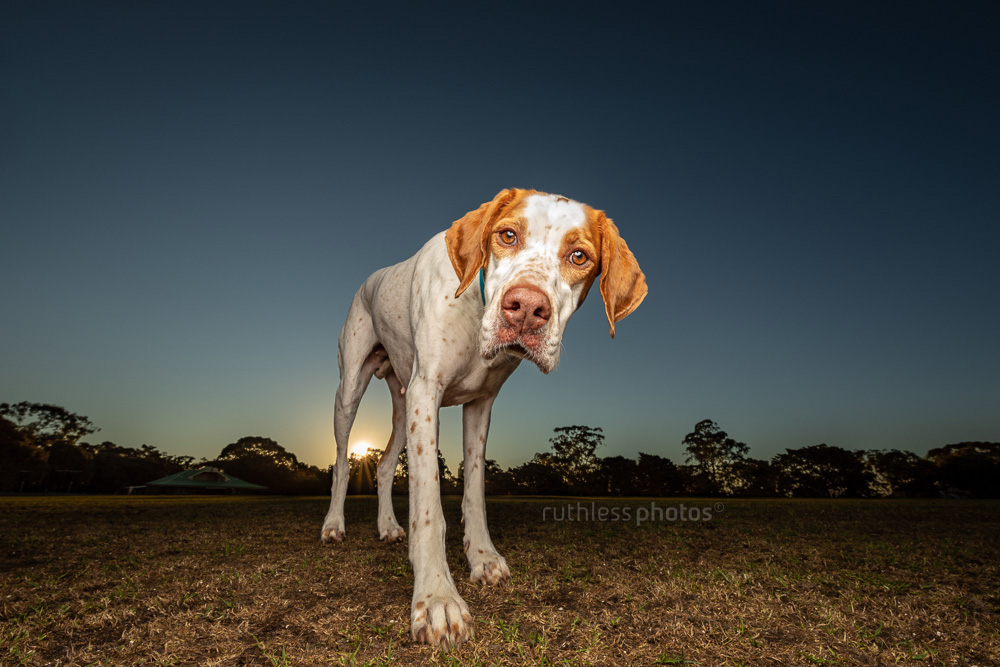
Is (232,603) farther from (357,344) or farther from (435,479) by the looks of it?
(357,344)

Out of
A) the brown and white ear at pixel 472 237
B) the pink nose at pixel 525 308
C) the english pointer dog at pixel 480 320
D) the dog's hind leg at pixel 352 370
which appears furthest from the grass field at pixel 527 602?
the brown and white ear at pixel 472 237

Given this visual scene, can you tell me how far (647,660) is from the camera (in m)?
1.85

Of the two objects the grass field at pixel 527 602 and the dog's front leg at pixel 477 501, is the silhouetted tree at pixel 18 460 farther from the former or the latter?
the dog's front leg at pixel 477 501

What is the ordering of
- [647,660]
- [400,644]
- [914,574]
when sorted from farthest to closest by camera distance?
[914,574] → [400,644] → [647,660]

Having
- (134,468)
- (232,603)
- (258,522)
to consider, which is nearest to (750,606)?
(232,603)

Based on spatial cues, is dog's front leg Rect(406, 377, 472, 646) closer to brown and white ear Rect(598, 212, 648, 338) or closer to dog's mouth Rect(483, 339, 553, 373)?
dog's mouth Rect(483, 339, 553, 373)

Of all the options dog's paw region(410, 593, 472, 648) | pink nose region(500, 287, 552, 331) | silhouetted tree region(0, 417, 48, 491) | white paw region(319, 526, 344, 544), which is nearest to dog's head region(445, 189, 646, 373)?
pink nose region(500, 287, 552, 331)

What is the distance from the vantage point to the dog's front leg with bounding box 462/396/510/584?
2.87 m

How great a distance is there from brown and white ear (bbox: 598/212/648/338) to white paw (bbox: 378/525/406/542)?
2590 mm

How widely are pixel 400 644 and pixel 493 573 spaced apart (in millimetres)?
927

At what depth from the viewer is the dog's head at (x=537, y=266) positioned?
2.55 metres

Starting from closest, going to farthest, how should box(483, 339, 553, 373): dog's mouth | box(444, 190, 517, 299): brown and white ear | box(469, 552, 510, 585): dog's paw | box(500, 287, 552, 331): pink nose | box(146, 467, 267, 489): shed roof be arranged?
box(500, 287, 552, 331): pink nose, box(483, 339, 553, 373): dog's mouth, box(469, 552, 510, 585): dog's paw, box(444, 190, 517, 299): brown and white ear, box(146, 467, 267, 489): shed roof

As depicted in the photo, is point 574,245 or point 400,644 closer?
point 400,644

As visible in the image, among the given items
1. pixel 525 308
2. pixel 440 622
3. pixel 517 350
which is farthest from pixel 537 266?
pixel 440 622
